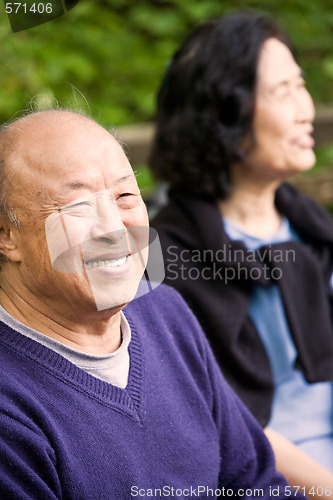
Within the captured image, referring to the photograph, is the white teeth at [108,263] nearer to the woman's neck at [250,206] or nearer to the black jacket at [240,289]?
the black jacket at [240,289]

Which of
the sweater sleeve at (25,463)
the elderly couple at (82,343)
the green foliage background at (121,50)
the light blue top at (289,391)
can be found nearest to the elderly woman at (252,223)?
the light blue top at (289,391)

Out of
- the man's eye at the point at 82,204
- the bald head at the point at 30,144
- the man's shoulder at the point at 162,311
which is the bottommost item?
the man's shoulder at the point at 162,311

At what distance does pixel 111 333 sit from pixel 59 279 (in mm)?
202

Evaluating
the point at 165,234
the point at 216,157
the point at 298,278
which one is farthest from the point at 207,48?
the point at 298,278

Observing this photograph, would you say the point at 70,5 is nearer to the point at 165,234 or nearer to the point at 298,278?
the point at 165,234

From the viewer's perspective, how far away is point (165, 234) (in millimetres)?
1996

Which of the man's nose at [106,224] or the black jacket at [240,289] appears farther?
the black jacket at [240,289]

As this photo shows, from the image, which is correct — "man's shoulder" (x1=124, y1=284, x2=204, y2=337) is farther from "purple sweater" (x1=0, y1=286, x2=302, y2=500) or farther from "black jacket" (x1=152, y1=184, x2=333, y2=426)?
"black jacket" (x1=152, y1=184, x2=333, y2=426)

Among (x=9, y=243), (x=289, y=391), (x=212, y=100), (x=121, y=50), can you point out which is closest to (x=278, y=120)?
(x=212, y=100)

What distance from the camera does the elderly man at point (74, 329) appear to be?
1.05 meters

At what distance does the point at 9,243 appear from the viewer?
43.4 inches

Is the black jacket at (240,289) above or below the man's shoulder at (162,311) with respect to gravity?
below

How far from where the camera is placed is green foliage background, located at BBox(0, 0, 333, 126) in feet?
12.7

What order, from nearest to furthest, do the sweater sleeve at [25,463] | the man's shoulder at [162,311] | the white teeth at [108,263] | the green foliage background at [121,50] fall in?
the sweater sleeve at [25,463]
the white teeth at [108,263]
the man's shoulder at [162,311]
the green foliage background at [121,50]
